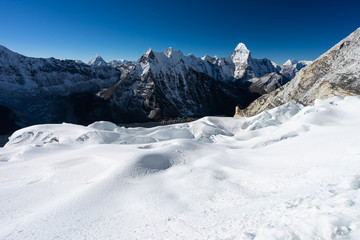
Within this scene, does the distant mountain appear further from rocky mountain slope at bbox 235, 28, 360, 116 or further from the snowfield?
the snowfield

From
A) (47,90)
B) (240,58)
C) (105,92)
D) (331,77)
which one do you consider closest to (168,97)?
(105,92)

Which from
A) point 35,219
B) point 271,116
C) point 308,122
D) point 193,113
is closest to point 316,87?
point 271,116

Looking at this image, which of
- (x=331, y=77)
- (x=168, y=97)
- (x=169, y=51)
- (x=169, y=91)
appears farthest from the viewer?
(x=169, y=51)

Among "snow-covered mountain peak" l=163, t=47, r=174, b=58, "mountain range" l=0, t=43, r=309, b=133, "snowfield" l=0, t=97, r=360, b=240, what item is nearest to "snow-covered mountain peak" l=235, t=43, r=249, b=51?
"mountain range" l=0, t=43, r=309, b=133

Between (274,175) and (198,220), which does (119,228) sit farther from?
(274,175)

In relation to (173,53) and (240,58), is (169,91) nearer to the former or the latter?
(173,53)
